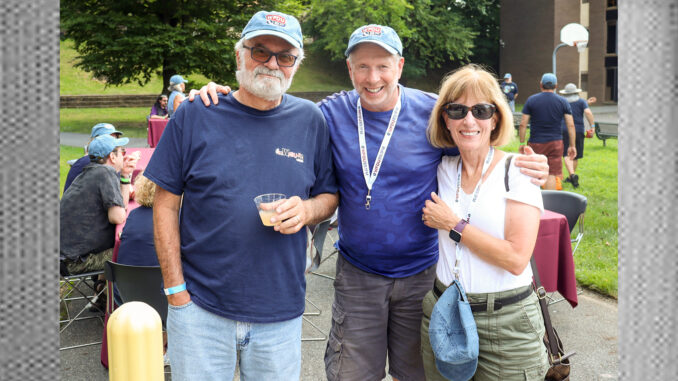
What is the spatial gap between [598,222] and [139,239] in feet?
22.7

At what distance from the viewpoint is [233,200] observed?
7.90 feet

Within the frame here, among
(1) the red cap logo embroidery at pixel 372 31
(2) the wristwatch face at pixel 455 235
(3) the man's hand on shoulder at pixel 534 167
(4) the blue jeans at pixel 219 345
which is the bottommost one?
(4) the blue jeans at pixel 219 345

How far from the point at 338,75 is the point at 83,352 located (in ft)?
140

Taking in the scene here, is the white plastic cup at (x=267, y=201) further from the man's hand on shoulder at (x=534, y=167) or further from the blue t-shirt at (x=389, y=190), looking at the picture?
the man's hand on shoulder at (x=534, y=167)

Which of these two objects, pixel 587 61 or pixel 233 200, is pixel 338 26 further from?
pixel 233 200

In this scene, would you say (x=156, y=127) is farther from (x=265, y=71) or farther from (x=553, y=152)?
(x=265, y=71)

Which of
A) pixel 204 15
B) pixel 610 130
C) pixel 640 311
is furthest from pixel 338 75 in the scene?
pixel 640 311

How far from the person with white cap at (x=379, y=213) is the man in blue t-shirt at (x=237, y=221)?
0.30m

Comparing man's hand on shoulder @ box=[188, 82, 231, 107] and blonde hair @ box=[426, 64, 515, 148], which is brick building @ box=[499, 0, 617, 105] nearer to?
blonde hair @ box=[426, 64, 515, 148]

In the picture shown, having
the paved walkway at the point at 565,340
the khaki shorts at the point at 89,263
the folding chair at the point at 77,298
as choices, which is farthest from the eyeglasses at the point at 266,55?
the khaki shorts at the point at 89,263

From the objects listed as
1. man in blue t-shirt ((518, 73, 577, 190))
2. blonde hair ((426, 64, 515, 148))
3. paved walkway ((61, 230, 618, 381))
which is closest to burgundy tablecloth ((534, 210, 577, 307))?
paved walkway ((61, 230, 618, 381))

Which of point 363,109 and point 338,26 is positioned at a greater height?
point 338,26

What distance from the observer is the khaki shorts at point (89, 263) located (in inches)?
202

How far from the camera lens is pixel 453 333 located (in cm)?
251
